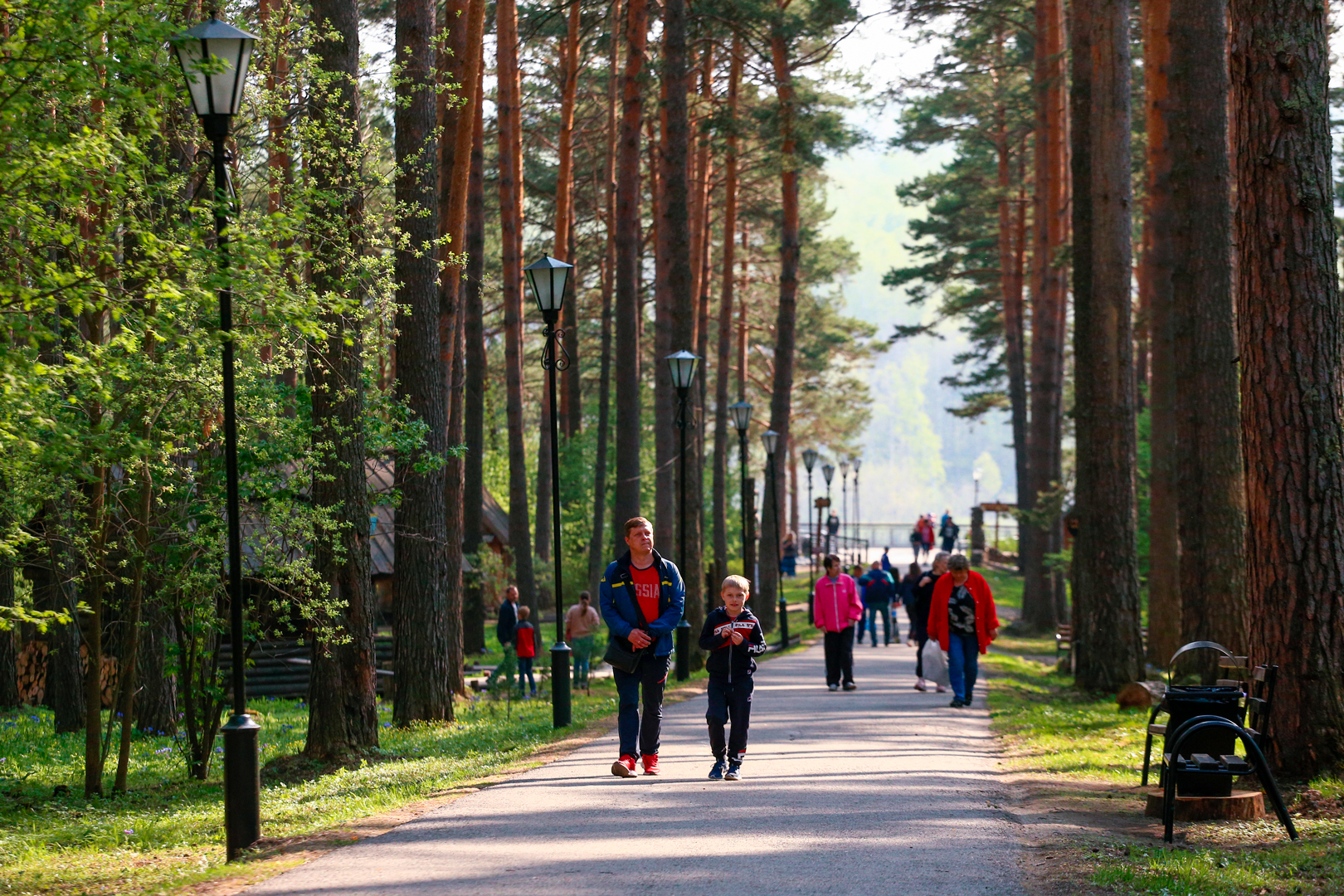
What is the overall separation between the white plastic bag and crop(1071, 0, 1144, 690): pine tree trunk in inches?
70.0

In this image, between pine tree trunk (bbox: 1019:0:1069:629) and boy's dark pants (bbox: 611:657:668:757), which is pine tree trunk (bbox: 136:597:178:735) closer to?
boy's dark pants (bbox: 611:657:668:757)

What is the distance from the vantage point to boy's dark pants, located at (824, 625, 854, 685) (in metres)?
17.1

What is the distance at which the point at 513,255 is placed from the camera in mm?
25891

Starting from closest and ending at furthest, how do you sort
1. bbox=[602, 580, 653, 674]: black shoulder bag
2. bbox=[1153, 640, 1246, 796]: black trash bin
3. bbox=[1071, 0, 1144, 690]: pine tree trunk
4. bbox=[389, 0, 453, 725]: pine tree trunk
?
bbox=[1153, 640, 1246, 796]: black trash bin
bbox=[602, 580, 653, 674]: black shoulder bag
bbox=[389, 0, 453, 725]: pine tree trunk
bbox=[1071, 0, 1144, 690]: pine tree trunk

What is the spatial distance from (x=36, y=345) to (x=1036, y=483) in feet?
83.1

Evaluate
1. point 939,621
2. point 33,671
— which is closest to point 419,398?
point 939,621

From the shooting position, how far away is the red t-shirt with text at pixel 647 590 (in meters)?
9.05

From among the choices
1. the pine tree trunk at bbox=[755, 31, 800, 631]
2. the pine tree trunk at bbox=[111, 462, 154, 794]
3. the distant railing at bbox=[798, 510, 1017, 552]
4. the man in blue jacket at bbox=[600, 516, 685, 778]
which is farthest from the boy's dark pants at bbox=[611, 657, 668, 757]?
the distant railing at bbox=[798, 510, 1017, 552]

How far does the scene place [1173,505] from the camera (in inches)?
690

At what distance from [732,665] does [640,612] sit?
0.91m

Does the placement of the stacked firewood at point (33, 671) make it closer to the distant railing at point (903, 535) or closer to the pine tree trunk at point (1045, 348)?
the pine tree trunk at point (1045, 348)

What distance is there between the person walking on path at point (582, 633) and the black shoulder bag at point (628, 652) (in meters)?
10.4

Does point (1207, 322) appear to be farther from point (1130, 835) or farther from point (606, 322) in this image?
point (606, 322)

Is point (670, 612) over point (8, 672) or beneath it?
over
